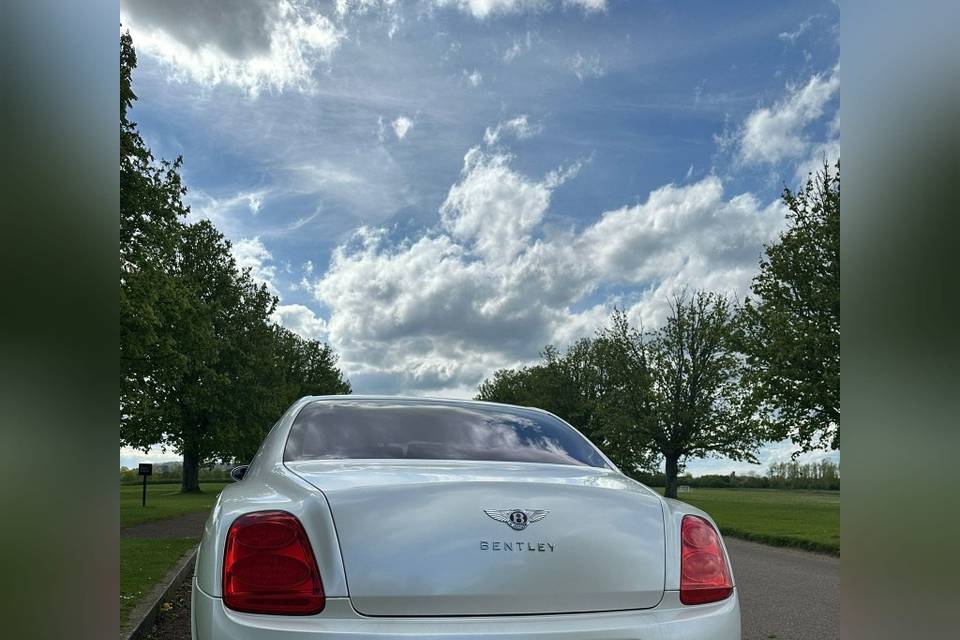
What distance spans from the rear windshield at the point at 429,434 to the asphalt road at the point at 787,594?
3.05m

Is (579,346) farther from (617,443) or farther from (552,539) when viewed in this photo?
(552,539)

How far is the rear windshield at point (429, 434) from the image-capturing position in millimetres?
3801

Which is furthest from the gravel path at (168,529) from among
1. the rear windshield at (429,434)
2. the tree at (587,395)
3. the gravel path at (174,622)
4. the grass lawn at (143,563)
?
the tree at (587,395)

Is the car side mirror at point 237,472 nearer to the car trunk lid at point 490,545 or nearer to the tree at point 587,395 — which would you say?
the car trunk lid at point 490,545

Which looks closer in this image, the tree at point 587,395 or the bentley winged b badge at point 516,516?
the bentley winged b badge at point 516,516

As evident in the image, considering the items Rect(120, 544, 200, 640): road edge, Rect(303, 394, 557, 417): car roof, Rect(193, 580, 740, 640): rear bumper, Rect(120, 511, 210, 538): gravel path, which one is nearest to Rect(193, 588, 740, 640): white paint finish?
Rect(193, 580, 740, 640): rear bumper
